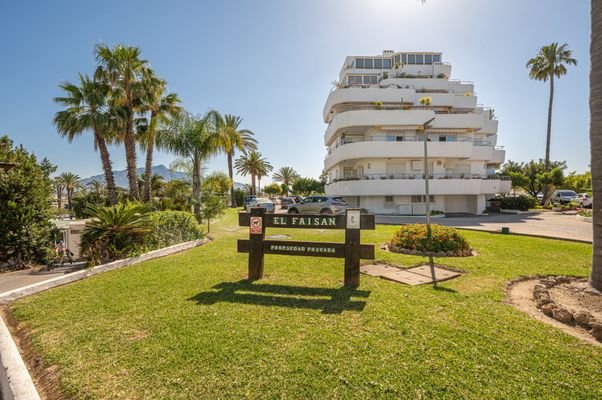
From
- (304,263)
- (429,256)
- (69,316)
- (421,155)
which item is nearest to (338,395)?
(69,316)

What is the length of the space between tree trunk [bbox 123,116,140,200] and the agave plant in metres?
10.2

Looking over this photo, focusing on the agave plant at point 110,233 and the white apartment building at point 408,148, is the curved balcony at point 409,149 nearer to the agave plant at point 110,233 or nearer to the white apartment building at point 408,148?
the white apartment building at point 408,148

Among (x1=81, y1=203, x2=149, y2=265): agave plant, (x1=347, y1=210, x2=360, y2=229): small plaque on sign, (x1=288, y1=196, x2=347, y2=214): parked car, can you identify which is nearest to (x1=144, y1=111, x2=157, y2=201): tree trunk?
(x1=288, y1=196, x2=347, y2=214): parked car

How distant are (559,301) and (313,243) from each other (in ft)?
13.1

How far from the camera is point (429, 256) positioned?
8.09m

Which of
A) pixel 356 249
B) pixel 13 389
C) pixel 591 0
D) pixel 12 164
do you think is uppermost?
pixel 591 0

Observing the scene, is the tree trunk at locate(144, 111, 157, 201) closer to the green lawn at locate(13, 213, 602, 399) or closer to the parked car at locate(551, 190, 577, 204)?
the green lawn at locate(13, 213, 602, 399)

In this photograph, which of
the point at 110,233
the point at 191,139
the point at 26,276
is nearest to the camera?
the point at 26,276

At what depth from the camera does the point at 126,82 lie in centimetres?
1680

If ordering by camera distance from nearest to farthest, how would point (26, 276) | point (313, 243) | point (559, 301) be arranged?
point (559, 301), point (313, 243), point (26, 276)

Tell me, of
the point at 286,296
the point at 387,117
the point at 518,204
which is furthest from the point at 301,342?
the point at 518,204

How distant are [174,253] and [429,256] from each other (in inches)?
303

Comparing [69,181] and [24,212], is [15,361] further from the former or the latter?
[69,181]

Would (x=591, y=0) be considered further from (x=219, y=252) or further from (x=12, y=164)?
(x=12, y=164)
